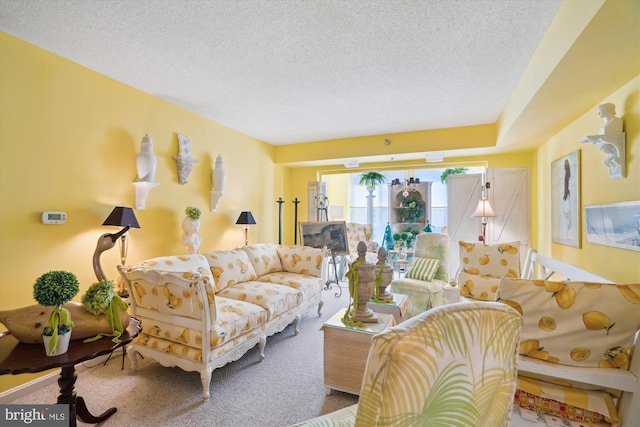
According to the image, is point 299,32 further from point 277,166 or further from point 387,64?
point 277,166

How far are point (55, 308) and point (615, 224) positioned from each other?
3.61 metres

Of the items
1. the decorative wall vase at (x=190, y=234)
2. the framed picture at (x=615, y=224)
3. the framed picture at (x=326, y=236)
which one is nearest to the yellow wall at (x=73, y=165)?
the decorative wall vase at (x=190, y=234)

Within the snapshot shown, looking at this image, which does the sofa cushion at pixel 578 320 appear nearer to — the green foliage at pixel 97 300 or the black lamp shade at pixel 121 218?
the green foliage at pixel 97 300

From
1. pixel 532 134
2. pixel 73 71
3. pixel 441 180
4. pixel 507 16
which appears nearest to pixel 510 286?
pixel 507 16

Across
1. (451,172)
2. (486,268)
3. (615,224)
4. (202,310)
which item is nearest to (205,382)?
(202,310)

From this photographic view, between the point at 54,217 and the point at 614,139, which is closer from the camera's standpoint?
the point at 614,139

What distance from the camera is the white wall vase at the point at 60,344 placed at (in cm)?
137

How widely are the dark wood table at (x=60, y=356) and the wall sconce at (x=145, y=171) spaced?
175 cm

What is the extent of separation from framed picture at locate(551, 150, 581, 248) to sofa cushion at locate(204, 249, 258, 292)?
357 cm

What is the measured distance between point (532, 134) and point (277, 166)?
417 cm

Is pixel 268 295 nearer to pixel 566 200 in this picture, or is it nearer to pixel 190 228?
pixel 190 228

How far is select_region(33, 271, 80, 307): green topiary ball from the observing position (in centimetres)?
139

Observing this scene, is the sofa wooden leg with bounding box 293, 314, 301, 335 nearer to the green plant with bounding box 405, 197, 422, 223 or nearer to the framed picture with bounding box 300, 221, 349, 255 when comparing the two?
the framed picture with bounding box 300, 221, 349, 255

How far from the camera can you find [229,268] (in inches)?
134
